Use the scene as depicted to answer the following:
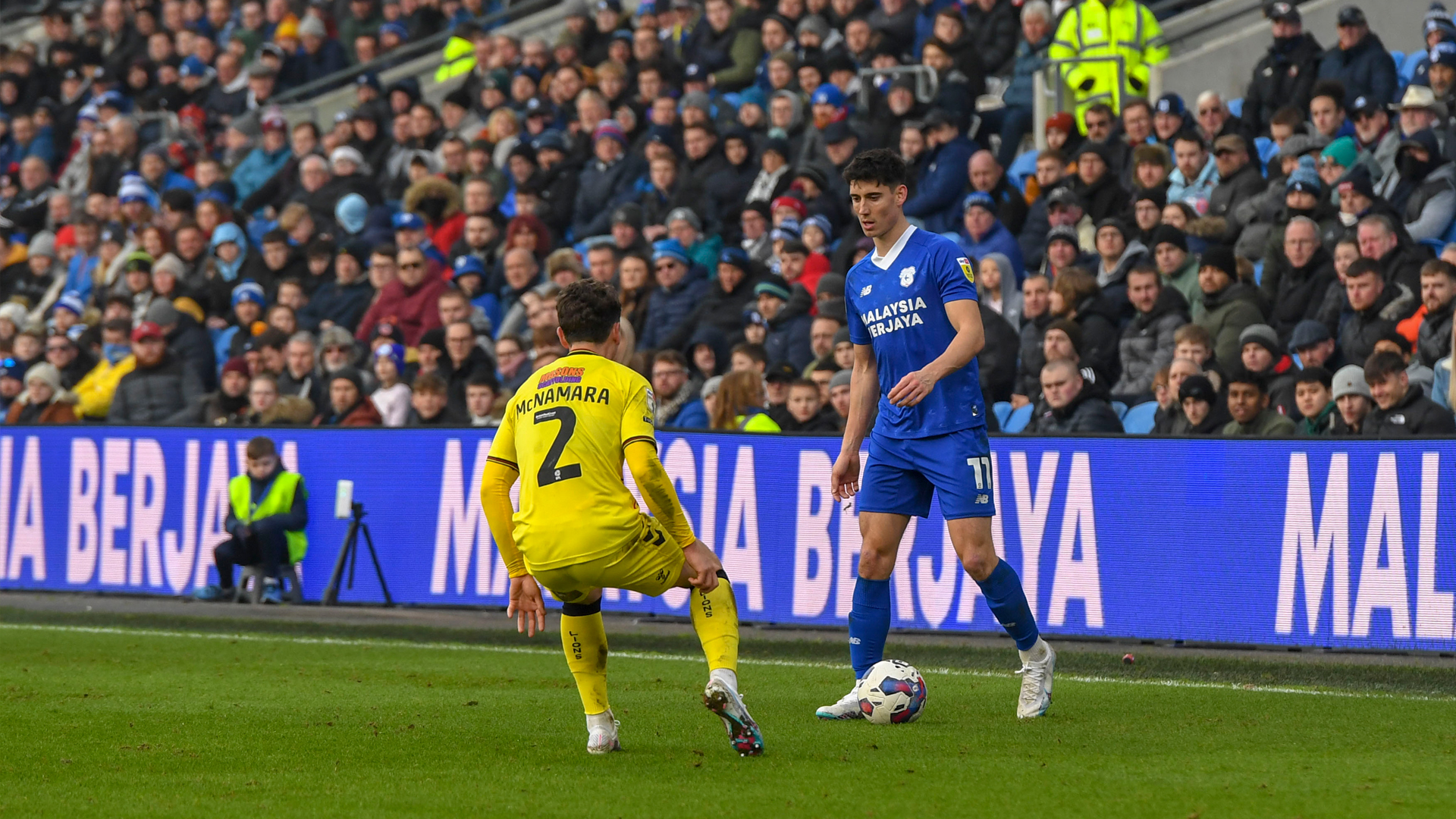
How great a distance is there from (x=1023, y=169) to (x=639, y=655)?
6728 mm

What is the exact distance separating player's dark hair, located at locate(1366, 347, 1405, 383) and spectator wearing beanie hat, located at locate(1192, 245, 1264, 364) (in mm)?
1896

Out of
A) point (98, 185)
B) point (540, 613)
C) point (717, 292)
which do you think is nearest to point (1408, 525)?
point (540, 613)

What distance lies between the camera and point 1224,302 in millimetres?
13234

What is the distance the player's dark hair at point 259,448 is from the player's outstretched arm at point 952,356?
315 inches

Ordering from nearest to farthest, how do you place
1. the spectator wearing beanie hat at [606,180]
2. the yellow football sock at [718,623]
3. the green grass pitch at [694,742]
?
1. the green grass pitch at [694,742]
2. the yellow football sock at [718,623]
3. the spectator wearing beanie hat at [606,180]

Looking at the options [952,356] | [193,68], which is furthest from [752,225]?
[193,68]

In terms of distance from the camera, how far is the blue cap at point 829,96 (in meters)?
17.2

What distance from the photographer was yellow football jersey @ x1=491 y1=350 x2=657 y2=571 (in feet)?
22.8

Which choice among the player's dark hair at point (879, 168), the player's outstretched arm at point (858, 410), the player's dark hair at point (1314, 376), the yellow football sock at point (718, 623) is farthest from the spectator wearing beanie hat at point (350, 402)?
the yellow football sock at point (718, 623)

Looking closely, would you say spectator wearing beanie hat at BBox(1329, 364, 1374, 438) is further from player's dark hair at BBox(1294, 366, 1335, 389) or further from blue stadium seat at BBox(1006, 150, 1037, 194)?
blue stadium seat at BBox(1006, 150, 1037, 194)

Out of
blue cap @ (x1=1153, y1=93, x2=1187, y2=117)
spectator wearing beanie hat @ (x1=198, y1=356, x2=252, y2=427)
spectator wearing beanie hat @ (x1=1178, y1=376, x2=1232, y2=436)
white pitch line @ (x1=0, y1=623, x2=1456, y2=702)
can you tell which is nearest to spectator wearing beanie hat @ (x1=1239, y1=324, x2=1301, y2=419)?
spectator wearing beanie hat @ (x1=1178, y1=376, x2=1232, y2=436)

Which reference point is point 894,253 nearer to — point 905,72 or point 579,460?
point 579,460

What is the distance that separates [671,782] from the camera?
664cm

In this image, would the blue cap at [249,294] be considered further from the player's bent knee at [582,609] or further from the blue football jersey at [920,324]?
the player's bent knee at [582,609]
